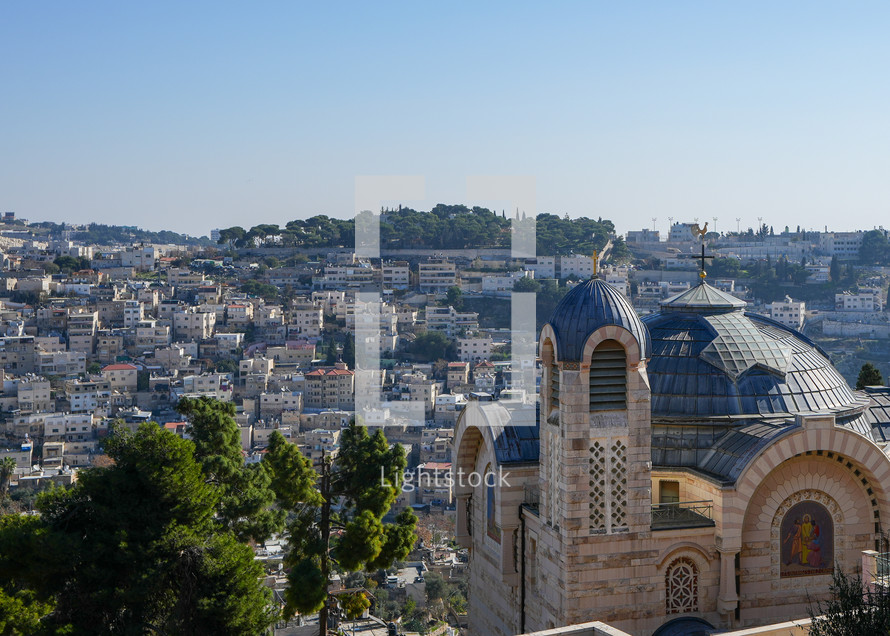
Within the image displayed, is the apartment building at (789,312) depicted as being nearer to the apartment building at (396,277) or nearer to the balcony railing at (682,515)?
the apartment building at (396,277)

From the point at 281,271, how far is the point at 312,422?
4413cm

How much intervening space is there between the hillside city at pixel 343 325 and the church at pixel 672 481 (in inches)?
1170

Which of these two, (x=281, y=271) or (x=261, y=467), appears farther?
(x=281, y=271)

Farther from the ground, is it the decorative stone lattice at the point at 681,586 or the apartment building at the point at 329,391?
the decorative stone lattice at the point at 681,586

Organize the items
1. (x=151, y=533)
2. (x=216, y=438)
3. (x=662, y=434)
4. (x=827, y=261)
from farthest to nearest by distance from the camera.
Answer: (x=827, y=261) < (x=216, y=438) < (x=662, y=434) < (x=151, y=533)

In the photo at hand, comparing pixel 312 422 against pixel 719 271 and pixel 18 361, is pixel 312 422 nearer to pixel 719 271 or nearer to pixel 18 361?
pixel 18 361

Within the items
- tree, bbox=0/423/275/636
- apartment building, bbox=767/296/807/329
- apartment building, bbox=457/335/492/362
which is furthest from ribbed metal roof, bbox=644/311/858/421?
apartment building, bbox=767/296/807/329

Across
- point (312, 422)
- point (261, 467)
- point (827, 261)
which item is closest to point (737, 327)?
point (261, 467)

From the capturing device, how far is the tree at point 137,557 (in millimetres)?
11203

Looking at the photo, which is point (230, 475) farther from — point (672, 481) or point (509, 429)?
point (672, 481)

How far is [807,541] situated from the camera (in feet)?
40.8

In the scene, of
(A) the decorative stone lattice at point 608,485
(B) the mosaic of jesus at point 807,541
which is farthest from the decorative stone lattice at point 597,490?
(B) the mosaic of jesus at point 807,541

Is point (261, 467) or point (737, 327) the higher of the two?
point (737, 327)

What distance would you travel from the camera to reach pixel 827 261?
140 meters
